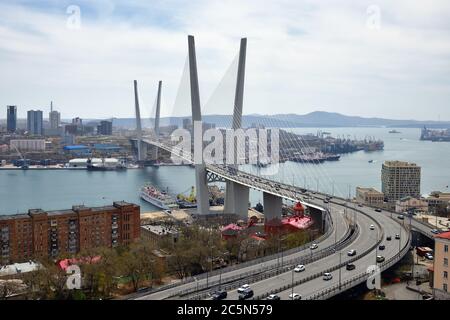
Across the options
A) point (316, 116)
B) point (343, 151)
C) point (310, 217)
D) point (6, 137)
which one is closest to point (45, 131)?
point (6, 137)

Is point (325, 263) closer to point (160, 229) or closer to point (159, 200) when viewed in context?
point (160, 229)

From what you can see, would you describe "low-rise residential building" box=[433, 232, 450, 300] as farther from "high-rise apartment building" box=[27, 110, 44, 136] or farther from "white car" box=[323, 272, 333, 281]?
"high-rise apartment building" box=[27, 110, 44, 136]

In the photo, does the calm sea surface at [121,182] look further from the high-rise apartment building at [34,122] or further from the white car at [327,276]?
the high-rise apartment building at [34,122]

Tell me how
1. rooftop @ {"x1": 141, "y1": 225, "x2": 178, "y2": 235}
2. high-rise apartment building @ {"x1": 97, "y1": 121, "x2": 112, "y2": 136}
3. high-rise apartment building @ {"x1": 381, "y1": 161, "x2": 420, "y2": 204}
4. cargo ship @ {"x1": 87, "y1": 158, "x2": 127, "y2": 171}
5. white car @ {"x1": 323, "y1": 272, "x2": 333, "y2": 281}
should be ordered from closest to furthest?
white car @ {"x1": 323, "y1": 272, "x2": 333, "y2": 281}, rooftop @ {"x1": 141, "y1": 225, "x2": 178, "y2": 235}, high-rise apartment building @ {"x1": 381, "y1": 161, "x2": 420, "y2": 204}, cargo ship @ {"x1": 87, "y1": 158, "x2": 127, "y2": 171}, high-rise apartment building @ {"x1": 97, "y1": 121, "x2": 112, "y2": 136}

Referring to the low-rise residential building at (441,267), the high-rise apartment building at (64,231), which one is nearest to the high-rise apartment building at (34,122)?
the high-rise apartment building at (64,231)

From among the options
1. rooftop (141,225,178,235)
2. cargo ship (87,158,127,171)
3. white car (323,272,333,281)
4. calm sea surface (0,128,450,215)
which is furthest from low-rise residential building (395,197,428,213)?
cargo ship (87,158,127,171)
